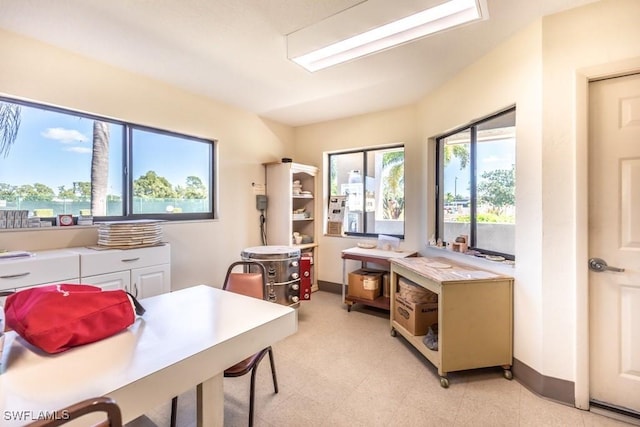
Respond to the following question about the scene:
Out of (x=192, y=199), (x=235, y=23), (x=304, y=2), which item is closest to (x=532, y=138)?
(x=304, y=2)

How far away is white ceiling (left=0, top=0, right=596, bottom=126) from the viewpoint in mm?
1932

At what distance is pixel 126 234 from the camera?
8.33 ft

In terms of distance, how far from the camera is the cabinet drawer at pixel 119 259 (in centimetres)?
223

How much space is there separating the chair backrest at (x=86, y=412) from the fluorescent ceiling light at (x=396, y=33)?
7.80ft

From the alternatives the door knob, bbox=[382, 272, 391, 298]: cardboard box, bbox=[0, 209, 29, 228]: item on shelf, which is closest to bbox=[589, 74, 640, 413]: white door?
the door knob

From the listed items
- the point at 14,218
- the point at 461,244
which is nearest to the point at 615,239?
the point at 461,244

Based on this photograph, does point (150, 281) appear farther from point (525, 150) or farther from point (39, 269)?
point (525, 150)

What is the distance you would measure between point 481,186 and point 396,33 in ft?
5.39

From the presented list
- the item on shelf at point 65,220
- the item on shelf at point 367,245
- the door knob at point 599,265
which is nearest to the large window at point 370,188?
the item on shelf at point 367,245

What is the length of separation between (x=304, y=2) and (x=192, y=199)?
8.25 feet

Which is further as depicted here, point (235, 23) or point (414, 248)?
point (414, 248)

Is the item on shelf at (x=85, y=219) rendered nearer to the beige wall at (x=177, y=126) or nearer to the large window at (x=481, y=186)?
the beige wall at (x=177, y=126)

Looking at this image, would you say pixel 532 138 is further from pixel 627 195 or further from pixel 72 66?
pixel 72 66

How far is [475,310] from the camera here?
2260mm
